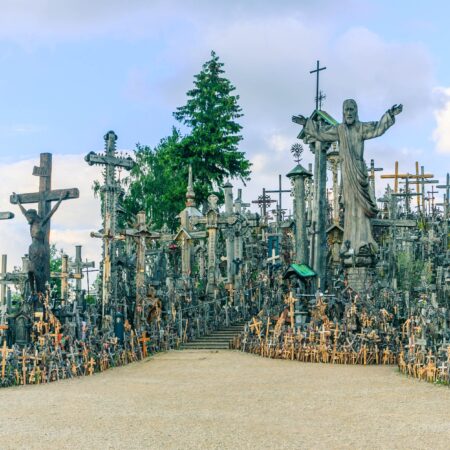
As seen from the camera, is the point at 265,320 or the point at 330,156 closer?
the point at 265,320

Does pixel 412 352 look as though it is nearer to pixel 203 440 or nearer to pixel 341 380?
pixel 341 380

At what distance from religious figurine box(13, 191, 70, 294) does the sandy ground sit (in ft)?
8.62

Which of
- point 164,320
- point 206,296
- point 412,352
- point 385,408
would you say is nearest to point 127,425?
point 385,408

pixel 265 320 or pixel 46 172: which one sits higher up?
pixel 46 172

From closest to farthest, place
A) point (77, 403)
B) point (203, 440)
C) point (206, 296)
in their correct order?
point (203, 440) → point (77, 403) → point (206, 296)

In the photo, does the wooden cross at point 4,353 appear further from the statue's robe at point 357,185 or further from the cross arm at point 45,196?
the statue's robe at point 357,185

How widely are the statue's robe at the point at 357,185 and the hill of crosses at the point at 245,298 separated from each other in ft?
0.10

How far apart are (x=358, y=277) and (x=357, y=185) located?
2.47m

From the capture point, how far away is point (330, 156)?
2838 centimetres

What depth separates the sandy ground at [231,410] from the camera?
8070 millimetres

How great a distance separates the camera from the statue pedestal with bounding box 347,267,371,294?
709 inches

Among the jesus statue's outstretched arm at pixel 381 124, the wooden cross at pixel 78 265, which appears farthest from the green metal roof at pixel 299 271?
the wooden cross at pixel 78 265

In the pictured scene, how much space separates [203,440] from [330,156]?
21.5 metres

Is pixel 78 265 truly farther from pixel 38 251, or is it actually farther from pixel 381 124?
pixel 381 124
